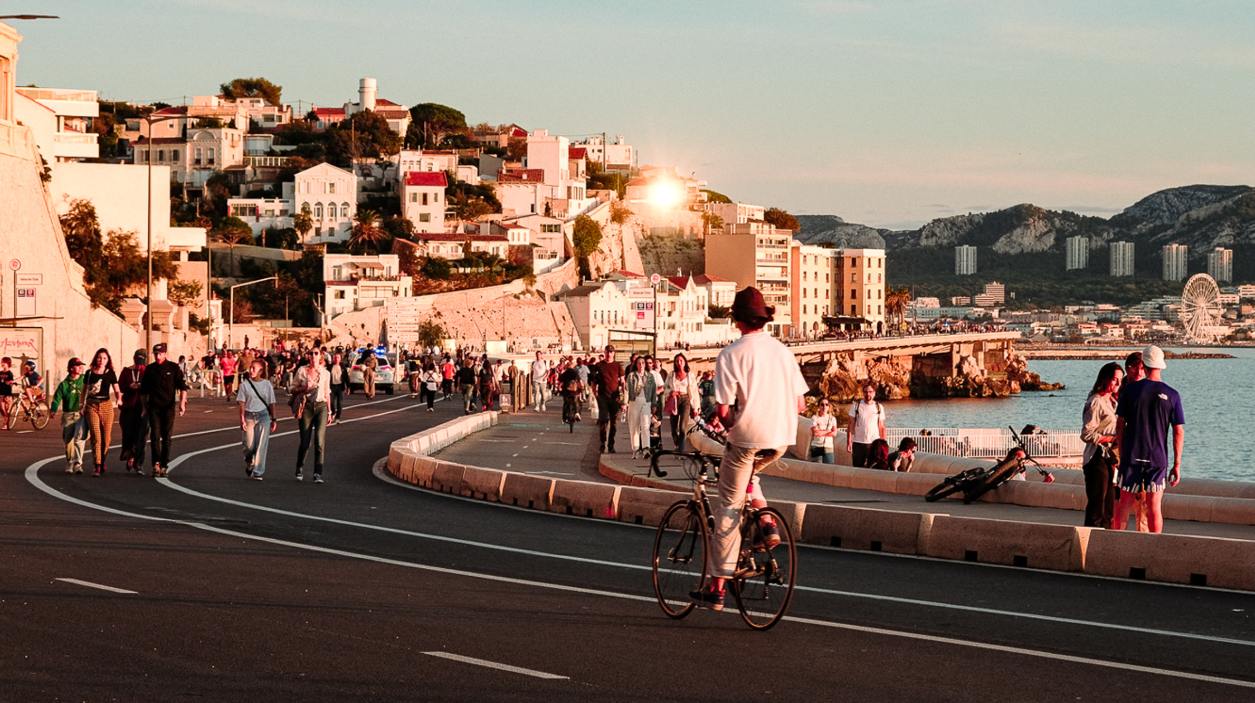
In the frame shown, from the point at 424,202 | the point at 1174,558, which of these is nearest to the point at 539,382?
the point at 1174,558

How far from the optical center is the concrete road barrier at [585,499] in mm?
16438

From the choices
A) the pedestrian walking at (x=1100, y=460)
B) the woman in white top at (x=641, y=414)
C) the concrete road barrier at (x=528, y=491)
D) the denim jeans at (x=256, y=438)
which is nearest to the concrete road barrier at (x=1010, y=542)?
the pedestrian walking at (x=1100, y=460)

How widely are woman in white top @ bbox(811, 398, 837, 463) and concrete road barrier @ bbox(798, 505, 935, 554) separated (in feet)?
34.7

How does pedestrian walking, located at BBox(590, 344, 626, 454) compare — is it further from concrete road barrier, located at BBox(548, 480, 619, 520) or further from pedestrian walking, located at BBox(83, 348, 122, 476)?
concrete road barrier, located at BBox(548, 480, 619, 520)

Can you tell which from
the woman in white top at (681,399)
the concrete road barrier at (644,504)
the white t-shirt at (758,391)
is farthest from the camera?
the woman in white top at (681,399)

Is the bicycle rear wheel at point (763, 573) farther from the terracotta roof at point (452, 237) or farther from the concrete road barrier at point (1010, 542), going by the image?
the terracotta roof at point (452, 237)

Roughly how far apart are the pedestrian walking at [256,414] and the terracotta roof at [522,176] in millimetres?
156898

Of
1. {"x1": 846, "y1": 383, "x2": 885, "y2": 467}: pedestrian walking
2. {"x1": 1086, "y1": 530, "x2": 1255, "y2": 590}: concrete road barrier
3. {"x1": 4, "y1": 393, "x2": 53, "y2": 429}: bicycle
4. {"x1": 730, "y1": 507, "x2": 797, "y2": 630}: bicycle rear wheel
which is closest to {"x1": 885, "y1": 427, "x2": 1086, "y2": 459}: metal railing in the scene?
{"x1": 846, "y1": 383, "x2": 885, "y2": 467}: pedestrian walking

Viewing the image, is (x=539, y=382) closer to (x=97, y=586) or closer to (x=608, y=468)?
(x=608, y=468)

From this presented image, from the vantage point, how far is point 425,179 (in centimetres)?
15988

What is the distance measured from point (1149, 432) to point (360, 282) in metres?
125

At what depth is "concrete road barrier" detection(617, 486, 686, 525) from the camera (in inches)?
616

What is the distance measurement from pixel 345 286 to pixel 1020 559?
414 feet

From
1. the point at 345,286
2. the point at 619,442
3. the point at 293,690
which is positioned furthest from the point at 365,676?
the point at 345,286
